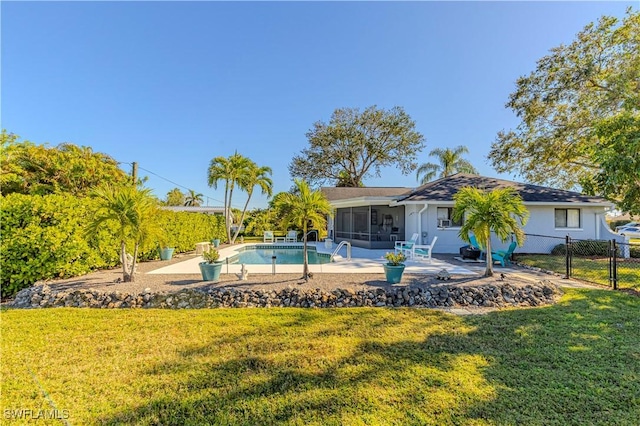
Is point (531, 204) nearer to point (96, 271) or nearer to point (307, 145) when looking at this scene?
point (96, 271)

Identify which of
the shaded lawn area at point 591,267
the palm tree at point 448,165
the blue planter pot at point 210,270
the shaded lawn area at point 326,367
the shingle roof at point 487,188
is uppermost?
the palm tree at point 448,165

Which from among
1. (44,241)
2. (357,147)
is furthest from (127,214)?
(357,147)

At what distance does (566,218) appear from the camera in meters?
15.6

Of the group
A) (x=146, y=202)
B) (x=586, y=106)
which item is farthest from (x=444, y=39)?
(x=146, y=202)

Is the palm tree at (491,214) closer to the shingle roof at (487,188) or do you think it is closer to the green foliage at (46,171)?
the shingle roof at (487,188)

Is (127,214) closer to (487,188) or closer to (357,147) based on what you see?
(487,188)

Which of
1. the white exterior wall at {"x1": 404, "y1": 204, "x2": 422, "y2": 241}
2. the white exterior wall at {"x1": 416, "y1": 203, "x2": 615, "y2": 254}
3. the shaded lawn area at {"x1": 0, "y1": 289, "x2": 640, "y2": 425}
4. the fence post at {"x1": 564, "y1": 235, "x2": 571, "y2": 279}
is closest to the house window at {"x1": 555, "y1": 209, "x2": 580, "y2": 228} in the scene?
the white exterior wall at {"x1": 416, "y1": 203, "x2": 615, "y2": 254}

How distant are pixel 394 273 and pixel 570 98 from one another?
18325 mm

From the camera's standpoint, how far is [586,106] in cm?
1684

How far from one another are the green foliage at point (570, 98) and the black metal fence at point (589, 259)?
152 inches

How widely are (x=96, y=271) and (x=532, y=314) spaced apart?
41.9ft

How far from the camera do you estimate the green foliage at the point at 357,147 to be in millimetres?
31844

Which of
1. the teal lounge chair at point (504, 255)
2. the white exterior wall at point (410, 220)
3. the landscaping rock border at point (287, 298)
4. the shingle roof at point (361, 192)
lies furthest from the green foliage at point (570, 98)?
the landscaping rock border at point (287, 298)

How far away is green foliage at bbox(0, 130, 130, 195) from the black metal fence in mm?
19949
